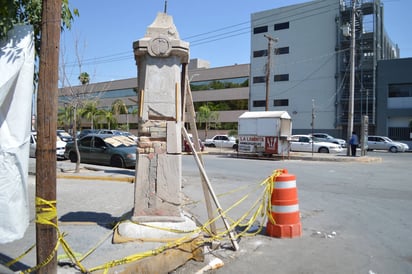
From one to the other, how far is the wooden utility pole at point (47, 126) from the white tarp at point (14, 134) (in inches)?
12.4

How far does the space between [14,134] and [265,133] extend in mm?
20197

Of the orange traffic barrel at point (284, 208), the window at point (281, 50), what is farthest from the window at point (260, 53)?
the orange traffic barrel at point (284, 208)

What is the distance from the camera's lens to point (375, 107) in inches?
1684

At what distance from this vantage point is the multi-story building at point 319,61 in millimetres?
43969

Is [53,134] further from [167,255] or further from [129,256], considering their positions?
[167,255]

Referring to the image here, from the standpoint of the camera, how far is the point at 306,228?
6531 mm

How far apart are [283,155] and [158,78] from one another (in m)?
18.5

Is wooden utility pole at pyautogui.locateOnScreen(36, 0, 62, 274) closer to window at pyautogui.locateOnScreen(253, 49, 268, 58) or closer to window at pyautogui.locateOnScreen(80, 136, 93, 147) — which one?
window at pyautogui.locateOnScreen(80, 136, 93, 147)

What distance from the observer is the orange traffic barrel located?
588 cm

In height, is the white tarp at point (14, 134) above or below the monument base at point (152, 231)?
above

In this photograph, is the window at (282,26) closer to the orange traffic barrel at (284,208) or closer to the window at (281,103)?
the window at (281,103)

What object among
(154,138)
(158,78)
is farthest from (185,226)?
(158,78)

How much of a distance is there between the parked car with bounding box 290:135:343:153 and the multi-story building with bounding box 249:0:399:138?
14970 mm

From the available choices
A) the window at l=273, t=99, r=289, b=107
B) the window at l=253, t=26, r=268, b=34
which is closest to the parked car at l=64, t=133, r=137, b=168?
the window at l=273, t=99, r=289, b=107
